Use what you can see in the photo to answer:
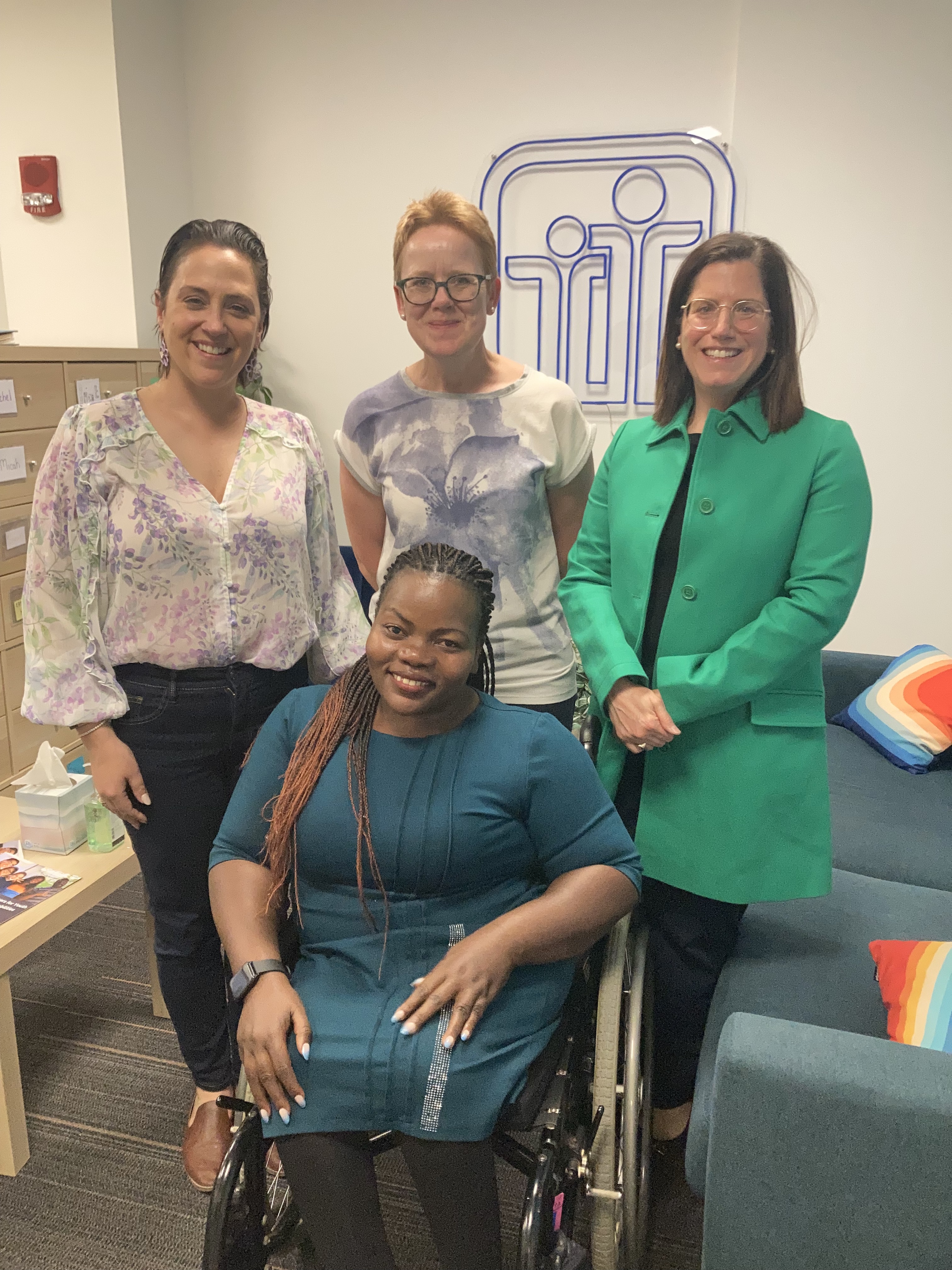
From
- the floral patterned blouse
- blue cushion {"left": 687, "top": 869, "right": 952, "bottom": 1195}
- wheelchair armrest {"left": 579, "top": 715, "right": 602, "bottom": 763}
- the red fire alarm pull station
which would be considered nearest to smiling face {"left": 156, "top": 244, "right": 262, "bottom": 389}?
the floral patterned blouse

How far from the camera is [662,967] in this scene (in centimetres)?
162

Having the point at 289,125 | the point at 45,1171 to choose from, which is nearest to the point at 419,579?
the point at 45,1171

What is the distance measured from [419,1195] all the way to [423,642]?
690 millimetres

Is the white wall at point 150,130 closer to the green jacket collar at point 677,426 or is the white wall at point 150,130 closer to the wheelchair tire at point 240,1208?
the green jacket collar at point 677,426

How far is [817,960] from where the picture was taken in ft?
5.49

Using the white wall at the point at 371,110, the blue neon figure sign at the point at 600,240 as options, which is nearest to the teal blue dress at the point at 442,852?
the blue neon figure sign at the point at 600,240

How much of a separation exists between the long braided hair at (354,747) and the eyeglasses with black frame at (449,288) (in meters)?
0.45

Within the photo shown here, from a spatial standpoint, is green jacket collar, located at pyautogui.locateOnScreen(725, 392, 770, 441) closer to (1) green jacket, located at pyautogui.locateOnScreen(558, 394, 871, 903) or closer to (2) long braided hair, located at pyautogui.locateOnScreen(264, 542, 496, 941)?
(1) green jacket, located at pyautogui.locateOnScreen(558, 394, 871, 903)

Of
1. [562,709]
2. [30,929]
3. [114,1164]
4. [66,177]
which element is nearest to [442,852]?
[562,709]

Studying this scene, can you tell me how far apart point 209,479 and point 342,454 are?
267 millimetres

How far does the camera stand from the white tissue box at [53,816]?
6.63ft

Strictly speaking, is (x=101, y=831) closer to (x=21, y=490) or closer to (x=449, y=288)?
(x=449, y=288)

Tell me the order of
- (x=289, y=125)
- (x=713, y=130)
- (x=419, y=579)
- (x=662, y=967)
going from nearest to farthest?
(x=419, y=579) < (x=662, y=967) < (x=713, y=130) < (x=289, y=125)

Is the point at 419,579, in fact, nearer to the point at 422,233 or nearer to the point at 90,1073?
the point at 422,233
